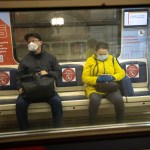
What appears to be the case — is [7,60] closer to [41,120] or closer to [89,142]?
[41,120]

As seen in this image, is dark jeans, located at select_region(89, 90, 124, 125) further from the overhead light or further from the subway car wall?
the overhead light

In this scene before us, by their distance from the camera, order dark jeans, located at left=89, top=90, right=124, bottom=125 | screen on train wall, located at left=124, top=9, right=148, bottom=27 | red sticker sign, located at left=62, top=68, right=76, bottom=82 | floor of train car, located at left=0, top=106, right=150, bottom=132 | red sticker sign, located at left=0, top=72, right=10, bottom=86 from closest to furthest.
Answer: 1. floor of train car, located at left=0, top=106, right=150, bottom=132
2. dark jeans, located at left=89, top=90, right=124, bottom=125
3. screen on train wall, located at left=124, top=9, right=148, bottom=27
4. red sticker sign, located at left=0, top=72, right=10, bottom=86
5. red sticker sign, located at left=62, top=68, right=76, bottom=82

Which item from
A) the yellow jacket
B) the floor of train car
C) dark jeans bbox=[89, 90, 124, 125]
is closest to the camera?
the floor of train car

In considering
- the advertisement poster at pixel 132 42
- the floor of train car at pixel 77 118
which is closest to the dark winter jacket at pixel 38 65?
the floor of train car at pixel 77 118

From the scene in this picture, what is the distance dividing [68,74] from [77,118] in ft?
2.45

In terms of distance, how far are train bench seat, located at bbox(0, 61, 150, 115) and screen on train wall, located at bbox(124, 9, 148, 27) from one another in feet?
1.93

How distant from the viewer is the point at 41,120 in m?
3.44

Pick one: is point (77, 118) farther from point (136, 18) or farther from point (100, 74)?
point (136, 18)

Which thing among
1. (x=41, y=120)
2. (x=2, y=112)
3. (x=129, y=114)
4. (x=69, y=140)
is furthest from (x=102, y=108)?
(x=2, y=112)

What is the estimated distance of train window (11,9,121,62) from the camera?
3639mm

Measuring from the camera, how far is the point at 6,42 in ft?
12.3

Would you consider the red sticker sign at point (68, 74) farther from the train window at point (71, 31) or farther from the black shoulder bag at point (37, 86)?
the black shoulder bag at point (37, 86)

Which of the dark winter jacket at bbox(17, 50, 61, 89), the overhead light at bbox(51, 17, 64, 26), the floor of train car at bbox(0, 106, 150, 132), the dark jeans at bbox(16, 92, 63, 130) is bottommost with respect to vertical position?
the floor of train car at bbox(0, 106, 150, 132)

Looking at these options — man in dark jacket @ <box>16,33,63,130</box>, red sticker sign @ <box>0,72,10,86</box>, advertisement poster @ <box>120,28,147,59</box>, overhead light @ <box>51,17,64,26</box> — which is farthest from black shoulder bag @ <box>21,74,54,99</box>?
advertisement poster @ <box>120,28,147,59</box>
